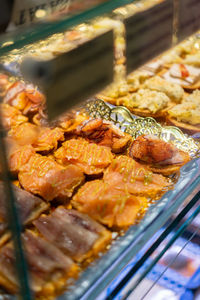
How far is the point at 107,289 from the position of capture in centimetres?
81

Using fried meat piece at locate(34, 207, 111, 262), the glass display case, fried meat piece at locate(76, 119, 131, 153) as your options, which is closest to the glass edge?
the glass display case

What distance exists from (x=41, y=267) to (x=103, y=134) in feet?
1.98

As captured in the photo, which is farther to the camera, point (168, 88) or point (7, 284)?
point (168, 88)

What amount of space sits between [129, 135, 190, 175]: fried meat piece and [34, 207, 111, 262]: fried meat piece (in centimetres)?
32

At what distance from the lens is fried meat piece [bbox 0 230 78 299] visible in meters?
0.75

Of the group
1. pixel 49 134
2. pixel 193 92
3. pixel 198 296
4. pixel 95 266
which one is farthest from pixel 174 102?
pixel 95 266

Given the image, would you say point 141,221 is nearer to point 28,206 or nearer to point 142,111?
point 28,206

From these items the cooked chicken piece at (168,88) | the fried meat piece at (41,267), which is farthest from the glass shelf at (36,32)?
the cooked chicken piece at (168,88)

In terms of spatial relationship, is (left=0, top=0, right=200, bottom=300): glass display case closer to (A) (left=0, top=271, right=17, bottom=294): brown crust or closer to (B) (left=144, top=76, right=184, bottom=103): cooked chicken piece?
(A) (left=0, top=271, right=17, bottom=294): brown crust

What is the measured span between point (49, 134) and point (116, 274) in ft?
1.96

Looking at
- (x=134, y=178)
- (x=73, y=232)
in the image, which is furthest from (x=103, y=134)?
(x=73, y=232)

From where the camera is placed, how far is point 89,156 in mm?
1181

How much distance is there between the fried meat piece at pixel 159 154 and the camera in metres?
1.16

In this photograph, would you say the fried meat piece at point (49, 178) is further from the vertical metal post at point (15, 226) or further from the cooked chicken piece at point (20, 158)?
the vertical metal post at point (15, 226)
